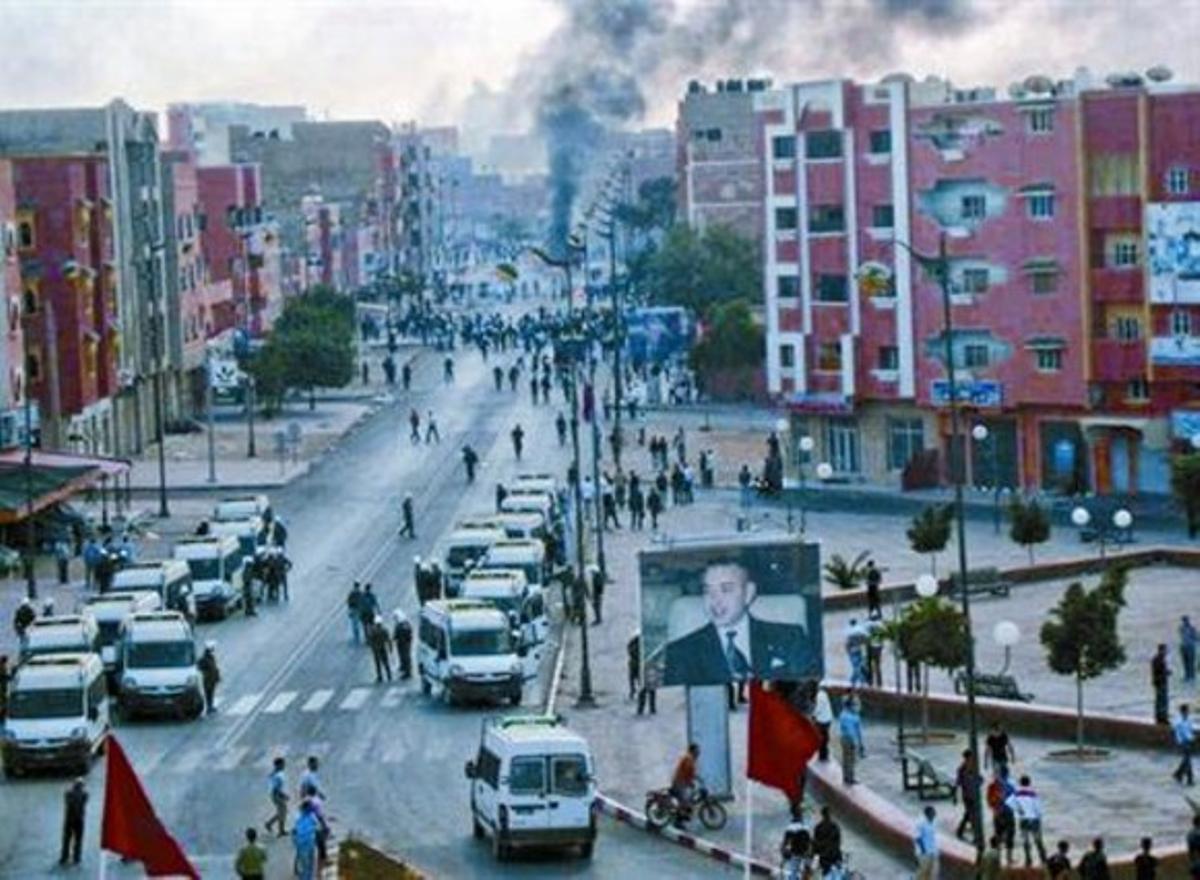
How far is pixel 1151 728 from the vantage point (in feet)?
143

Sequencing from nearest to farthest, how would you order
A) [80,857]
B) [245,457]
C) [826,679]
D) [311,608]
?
[80,857], [826,679], [311,608], [245,457]

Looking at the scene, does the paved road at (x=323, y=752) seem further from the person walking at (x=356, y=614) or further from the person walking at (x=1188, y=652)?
the person walking at (x=1188, y=652)

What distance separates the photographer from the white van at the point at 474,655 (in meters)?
49.4

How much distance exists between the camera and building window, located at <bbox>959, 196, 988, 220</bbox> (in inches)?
3243

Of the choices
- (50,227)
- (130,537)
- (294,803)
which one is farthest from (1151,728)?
(50,227)

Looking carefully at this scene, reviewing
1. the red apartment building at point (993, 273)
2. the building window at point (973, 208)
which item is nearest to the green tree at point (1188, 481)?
the red apartment building at point (993, 273)

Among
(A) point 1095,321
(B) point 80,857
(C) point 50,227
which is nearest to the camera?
(B) point 80,857

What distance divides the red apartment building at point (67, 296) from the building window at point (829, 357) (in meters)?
20.3

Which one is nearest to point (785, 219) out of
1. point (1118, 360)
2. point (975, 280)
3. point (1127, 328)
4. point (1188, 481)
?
point (975, 280)

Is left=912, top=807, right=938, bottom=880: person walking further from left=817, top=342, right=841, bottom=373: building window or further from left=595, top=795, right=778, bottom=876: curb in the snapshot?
left=817, top=342, right=841, bottom=373: building window

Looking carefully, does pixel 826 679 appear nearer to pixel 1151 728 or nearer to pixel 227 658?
pixel 1151 728

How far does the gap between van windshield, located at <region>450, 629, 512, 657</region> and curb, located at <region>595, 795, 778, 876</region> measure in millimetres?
8454

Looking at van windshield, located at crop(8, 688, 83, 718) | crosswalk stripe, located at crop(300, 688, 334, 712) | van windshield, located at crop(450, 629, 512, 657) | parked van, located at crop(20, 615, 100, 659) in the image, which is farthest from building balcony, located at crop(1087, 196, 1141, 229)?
van windshield, located at crop(8, 688, 83, 718)

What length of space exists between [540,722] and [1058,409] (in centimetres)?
4422
